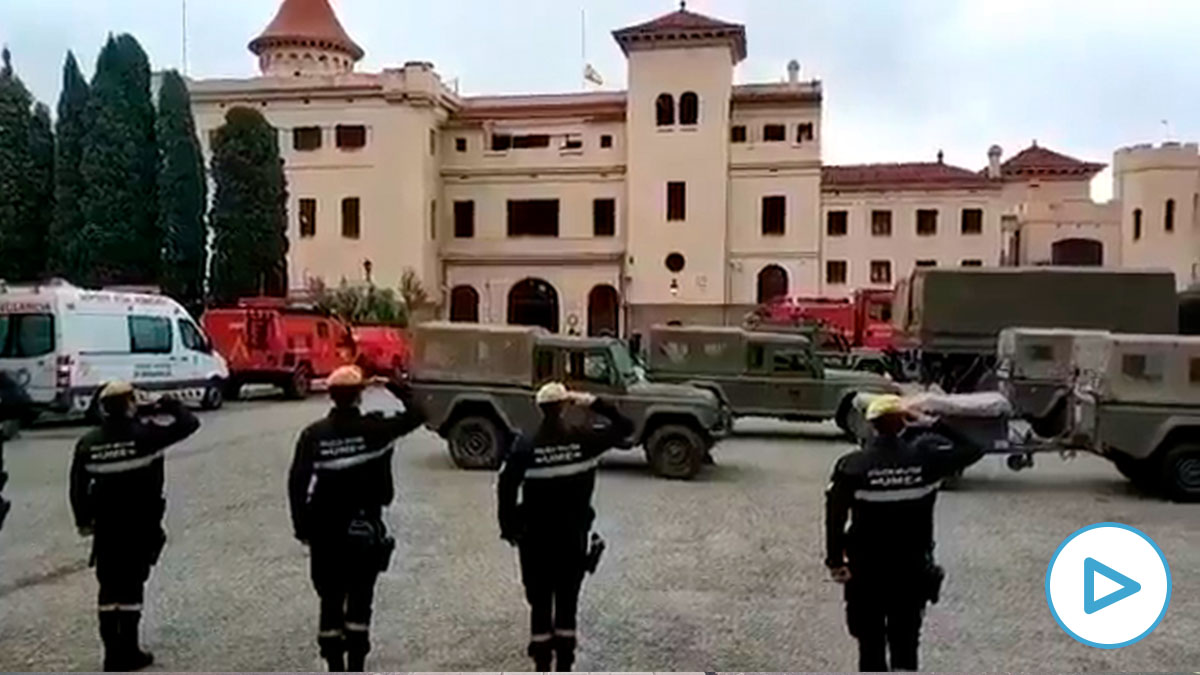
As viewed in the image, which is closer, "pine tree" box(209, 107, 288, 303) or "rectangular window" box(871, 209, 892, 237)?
"pine tree" box(209, 107, 288, 303)

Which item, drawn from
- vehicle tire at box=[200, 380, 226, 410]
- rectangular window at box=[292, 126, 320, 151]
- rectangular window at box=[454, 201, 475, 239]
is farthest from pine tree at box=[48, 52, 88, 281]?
rectangular window at box=[454, 201, 475, 239]

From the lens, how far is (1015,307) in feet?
77.2

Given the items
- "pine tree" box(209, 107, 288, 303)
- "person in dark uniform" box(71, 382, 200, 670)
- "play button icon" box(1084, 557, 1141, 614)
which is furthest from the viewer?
"pine tree" box(209, 107, 288, 303)

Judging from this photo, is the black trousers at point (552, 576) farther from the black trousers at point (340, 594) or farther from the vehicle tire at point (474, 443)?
the vehicle tire at point (474, 443)

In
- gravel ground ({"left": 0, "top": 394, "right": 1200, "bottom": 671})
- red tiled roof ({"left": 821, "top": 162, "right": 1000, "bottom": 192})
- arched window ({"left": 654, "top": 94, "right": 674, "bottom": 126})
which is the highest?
arched window ({"left": 654, "top": 94, "right": 674, "bottom": 126})

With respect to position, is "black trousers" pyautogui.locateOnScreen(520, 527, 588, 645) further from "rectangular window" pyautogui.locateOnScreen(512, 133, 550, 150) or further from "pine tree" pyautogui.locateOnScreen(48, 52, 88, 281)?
"rectangular window" pyautogui.locateOnScreen(512, 133, 550, 150)

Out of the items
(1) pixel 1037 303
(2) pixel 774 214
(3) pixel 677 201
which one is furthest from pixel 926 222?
(1) pixel 1037 303

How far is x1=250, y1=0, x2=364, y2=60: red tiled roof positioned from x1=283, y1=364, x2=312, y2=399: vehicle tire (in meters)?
26.1

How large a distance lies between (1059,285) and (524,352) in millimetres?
13769

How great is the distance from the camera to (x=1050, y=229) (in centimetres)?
4553

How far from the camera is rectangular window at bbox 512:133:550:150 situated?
149 ft

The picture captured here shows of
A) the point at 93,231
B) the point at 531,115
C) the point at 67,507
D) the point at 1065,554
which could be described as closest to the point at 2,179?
the point at 93,231

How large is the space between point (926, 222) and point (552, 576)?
41.2 m

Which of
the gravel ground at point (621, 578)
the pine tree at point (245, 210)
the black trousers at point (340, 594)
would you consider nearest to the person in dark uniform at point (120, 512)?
the gravel ground at point (621, 578)
